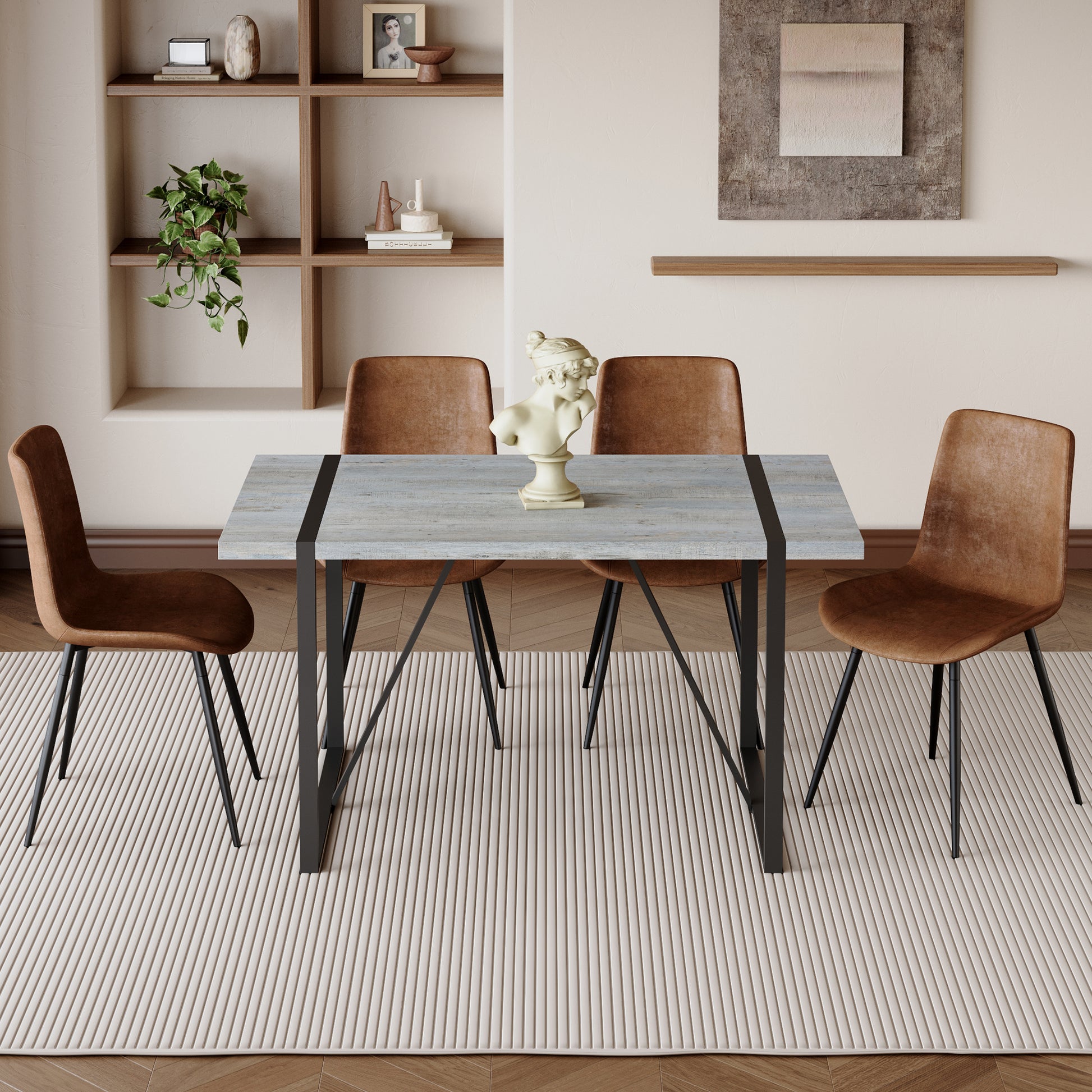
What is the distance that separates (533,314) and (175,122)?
1.50 metres

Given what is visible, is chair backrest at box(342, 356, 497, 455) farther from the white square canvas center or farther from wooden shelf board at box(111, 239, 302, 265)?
the white square canvas center

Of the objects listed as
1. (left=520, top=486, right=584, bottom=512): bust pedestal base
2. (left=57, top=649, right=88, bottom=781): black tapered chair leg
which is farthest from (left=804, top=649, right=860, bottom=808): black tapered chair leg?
(left=57, top=649, right=88, bottom=781): black tapered chair leg

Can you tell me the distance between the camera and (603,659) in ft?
11.7

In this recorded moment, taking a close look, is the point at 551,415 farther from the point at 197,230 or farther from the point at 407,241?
the point at 197,230

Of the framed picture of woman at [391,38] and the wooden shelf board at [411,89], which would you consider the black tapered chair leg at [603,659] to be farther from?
the framed picture of woman at [391,38]

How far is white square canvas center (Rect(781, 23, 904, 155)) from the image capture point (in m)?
4.48

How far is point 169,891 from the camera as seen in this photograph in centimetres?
297

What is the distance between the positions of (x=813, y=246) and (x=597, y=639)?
1.65 meters

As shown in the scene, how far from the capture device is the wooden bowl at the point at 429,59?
4684 millimetres

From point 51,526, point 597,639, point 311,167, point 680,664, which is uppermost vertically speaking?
point 311,167

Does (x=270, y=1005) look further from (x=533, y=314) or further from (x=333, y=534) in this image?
(x=533, y=314)

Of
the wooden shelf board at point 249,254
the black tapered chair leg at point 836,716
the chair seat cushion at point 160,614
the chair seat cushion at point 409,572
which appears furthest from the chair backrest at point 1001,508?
the wooden shelf board at point 249,254

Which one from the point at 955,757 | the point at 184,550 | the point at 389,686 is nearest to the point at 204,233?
the point at 184,550

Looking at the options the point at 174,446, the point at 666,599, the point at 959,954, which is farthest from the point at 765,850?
the point at 174,446
